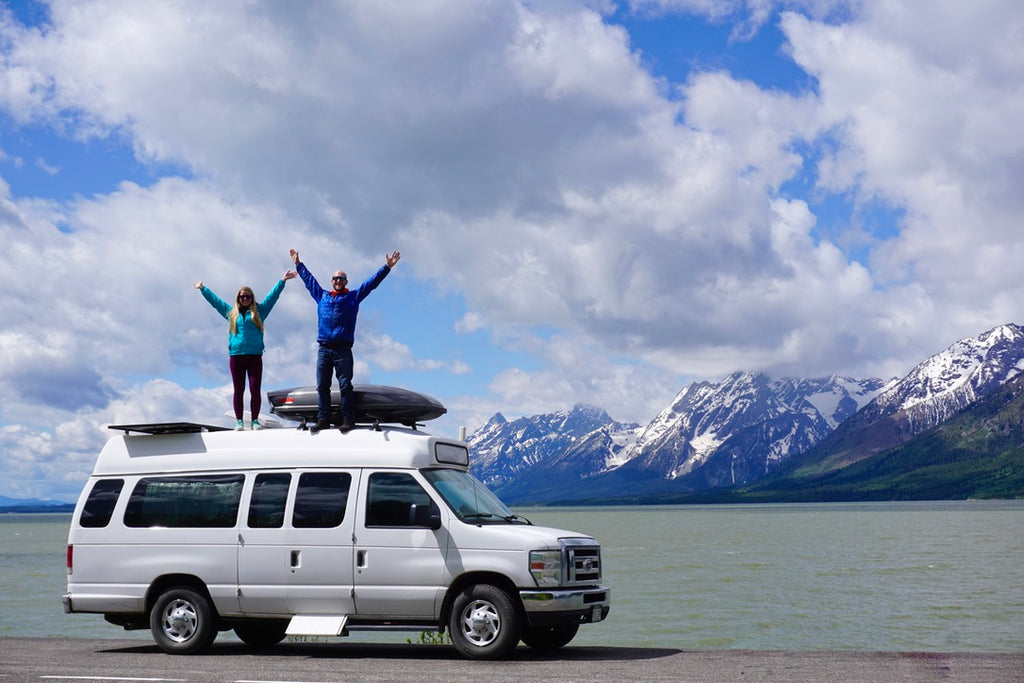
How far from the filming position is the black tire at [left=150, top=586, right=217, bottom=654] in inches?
654

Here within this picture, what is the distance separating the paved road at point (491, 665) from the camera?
44.5 feet

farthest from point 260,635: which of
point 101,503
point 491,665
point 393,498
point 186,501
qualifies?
point 491,665

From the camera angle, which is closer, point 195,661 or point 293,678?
point 293,678

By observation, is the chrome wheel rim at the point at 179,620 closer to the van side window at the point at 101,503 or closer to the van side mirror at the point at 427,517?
the van side window at the point at 101,503

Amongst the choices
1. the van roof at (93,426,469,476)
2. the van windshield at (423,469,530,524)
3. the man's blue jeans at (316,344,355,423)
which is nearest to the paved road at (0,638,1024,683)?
the van windshield at (423,469,530,524)

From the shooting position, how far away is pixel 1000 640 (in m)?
35.0

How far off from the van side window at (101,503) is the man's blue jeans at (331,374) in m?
3.52

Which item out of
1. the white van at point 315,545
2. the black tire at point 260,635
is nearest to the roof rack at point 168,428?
the white van at point 315,545

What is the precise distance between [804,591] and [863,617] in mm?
12765

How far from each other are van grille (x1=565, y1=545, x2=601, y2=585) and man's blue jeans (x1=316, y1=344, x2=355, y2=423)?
3.89 metres

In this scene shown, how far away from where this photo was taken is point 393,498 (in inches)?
635

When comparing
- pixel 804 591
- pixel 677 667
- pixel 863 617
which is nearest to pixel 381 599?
pixel 677 667

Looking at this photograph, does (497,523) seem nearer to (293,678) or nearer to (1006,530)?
(293,678)

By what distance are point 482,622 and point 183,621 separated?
15.5 ft
